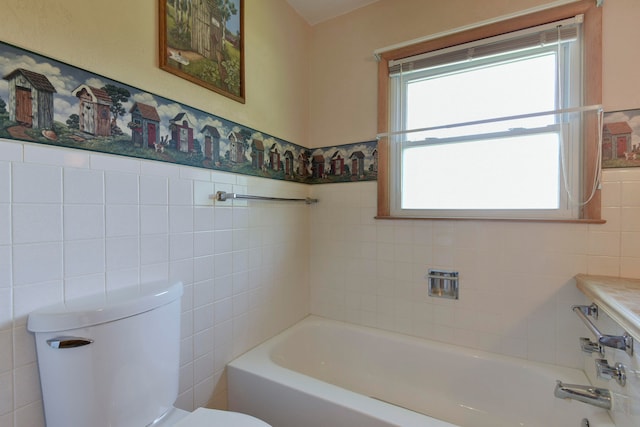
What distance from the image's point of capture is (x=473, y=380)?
1521 millimetres

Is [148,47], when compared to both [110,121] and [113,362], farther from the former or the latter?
[113,362]

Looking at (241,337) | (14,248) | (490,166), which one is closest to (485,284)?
(490,166)

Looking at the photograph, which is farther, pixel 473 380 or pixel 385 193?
pixel 385 193

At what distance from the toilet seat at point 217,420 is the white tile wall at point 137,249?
0.30m

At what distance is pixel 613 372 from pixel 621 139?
39.3 inches

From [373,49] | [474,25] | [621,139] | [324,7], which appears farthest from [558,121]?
[324,7]

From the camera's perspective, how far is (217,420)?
958 millimetres

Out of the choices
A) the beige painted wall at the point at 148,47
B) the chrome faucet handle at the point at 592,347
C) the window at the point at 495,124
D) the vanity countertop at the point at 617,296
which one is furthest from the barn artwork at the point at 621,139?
the beige painted wall at the point at 148,47

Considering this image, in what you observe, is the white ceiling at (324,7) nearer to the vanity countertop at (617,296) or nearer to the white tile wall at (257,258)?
the white tile wall at (257,258)

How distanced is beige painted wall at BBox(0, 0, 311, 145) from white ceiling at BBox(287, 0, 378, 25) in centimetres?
6

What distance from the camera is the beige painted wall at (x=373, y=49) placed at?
4.22 feet

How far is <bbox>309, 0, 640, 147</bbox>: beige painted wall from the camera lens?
4.22ft

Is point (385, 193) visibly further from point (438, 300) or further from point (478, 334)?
point (478, 334)

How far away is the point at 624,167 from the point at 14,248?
2295 mm
